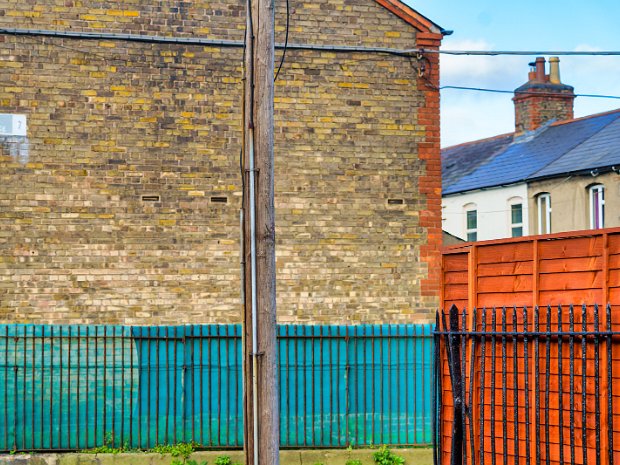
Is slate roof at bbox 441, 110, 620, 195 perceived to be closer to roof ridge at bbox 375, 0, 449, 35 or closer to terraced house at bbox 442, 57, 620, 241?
terraced house at bbox 442, 57, 620, 241

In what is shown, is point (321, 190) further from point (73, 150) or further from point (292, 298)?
point (73, 150)

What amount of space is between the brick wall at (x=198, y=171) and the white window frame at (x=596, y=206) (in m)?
12.8

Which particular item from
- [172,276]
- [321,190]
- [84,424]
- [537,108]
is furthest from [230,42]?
[537,108]

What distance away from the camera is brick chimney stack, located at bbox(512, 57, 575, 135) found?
34844mm

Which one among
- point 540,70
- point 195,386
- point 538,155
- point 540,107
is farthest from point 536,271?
point 540,70

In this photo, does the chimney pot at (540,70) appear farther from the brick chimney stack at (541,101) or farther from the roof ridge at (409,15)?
the roof ridge at (409,15)

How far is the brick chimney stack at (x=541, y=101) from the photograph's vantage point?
1372 inches

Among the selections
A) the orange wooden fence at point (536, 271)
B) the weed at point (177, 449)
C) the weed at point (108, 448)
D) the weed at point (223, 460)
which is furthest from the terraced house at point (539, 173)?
the orange wooden fence at point (536, 271)

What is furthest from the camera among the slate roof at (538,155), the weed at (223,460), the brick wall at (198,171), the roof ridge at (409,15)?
the slate roof at (538,155)

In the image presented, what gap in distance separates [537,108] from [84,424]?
24.6 m

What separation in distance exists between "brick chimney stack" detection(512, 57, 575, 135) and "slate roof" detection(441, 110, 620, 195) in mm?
562

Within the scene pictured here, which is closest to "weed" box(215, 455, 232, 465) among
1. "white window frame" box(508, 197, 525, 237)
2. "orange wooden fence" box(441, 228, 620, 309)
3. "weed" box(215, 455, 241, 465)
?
"weed" box(215, 455, 241, 465)

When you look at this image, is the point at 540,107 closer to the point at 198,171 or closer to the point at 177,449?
the point at 198,171

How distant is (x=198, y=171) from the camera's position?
588 inches
